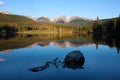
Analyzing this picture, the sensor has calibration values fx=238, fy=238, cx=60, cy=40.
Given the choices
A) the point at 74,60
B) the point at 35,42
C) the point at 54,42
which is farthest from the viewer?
the point at 35,42

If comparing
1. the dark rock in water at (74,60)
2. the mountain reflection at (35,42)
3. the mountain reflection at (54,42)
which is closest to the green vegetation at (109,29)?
the mountain reflection at (54,42)

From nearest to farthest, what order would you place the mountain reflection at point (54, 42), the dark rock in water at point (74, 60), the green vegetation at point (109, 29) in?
the dark rock in water at point (74, 60)
the mountain reflection at point (54, 42)
the green vegetation at point (109, 29)

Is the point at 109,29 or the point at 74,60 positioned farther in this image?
the point at 109,29

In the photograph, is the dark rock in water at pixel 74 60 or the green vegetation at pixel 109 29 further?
the green vegetation at pixel 109 29

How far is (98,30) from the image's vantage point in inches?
7072

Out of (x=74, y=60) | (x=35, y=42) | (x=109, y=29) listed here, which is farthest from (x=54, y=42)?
(x=109, y=29)

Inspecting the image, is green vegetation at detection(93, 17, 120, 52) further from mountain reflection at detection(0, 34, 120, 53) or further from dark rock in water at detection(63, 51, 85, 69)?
dark rock in water at detection(63, 51, 85, 69)

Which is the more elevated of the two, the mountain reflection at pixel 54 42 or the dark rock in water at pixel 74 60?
the dark rock in water at pixel 74 60

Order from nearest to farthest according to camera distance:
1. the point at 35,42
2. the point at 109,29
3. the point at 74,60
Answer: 1. the point at 74,60
2. the point at 35,42
3. the point at 109,29

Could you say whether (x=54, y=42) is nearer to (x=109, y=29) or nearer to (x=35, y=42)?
(x=35, y=42)

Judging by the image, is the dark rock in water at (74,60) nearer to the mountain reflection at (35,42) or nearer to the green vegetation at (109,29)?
the mountain reflection at (35,42)

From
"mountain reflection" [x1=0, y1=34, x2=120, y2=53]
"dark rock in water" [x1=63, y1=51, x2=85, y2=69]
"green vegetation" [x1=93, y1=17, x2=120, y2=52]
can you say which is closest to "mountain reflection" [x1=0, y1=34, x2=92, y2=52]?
"mountain reflection" [x1=0, y1=34, x2=120, y2=53]

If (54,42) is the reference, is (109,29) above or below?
above

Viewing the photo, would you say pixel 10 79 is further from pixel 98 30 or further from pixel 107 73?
pixel 98 30
